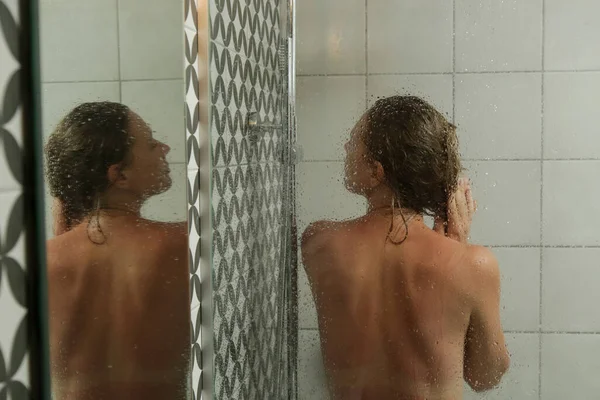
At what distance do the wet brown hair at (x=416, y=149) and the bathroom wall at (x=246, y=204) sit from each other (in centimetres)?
18

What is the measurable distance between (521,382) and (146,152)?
80 cm

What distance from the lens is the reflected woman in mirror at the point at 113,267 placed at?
560 mm

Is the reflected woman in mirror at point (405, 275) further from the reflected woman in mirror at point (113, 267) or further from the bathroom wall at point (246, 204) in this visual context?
the reflected woman in mirror at point (113, 267)

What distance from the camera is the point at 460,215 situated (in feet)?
3.68

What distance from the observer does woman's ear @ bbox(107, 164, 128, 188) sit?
2.18 ft

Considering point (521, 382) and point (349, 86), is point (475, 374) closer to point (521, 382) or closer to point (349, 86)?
point (521, 382)

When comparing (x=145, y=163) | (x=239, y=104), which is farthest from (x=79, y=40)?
(x=239, y=104)

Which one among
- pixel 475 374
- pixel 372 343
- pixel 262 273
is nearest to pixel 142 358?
pixel 262 273

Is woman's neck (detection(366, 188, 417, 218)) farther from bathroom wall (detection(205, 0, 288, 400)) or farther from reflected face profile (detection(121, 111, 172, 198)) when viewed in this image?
reflected face profile (detection(121, 111, 172, 198))

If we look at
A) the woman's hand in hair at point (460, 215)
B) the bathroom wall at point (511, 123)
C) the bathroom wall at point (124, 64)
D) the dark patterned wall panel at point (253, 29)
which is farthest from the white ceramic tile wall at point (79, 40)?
the woman's hand in hair at point (460, 215)

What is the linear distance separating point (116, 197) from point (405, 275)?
0.62m

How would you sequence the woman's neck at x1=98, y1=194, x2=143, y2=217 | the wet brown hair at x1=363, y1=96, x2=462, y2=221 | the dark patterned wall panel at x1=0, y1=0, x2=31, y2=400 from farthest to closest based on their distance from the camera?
the wet brown hair at x1=363, y1=96, x2=462, y2=221 → the woman's neck at x1=98, y1=194, x2=143, y2=217 → the dark patterned wall panel at x1=0, y1=0, x2=31, y2=400

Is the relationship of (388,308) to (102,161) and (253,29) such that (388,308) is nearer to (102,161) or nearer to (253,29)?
(253,29)

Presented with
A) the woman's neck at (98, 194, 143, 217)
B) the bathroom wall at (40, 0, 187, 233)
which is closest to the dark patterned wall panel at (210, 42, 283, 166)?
the bathroom wall at (40, 0, 187, 233)
